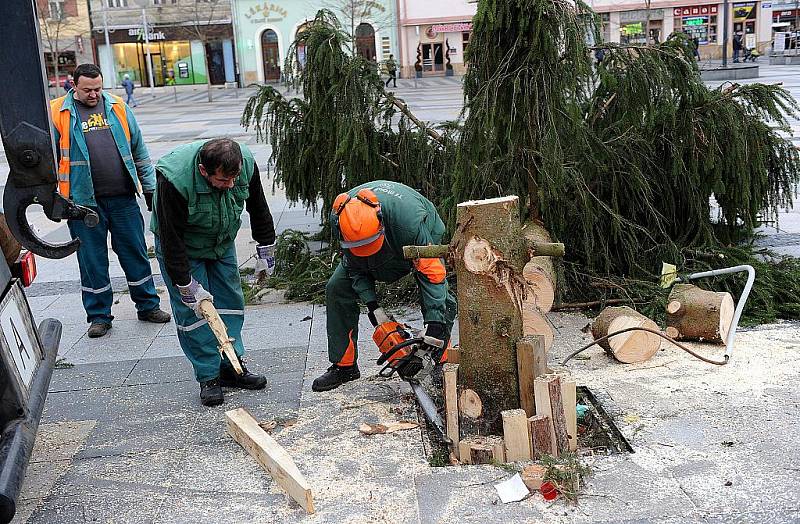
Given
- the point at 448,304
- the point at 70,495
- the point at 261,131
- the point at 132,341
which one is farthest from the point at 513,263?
the point at 261,131

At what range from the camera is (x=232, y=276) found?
4551mm

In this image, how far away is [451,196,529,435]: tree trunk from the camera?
349 cm

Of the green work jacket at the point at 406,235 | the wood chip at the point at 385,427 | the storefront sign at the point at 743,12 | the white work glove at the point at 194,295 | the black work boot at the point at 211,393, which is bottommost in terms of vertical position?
the wood chip at the point at 385,427

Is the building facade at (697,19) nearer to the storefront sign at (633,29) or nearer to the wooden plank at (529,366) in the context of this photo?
the storefront sign at (633,29)

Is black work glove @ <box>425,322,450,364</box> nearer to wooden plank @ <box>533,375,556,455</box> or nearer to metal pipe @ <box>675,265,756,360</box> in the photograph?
wooden plank @ <box>533,375,556,455</box>

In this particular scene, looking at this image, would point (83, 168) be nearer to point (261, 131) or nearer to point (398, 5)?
point (261, 131)

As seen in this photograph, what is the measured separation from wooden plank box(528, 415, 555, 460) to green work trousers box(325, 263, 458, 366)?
40.2 inches

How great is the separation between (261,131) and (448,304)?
357 cm

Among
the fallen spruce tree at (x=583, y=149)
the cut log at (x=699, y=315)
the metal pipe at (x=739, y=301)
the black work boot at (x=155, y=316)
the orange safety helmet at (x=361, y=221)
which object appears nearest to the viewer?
the orange safety helmet at (x=361, y=221)

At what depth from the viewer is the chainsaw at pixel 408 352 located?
3.99 meters

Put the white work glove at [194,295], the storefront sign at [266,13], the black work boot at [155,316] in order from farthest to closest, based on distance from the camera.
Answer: the storefront sign at [266,13]
the black work boot at [155,316]
the white work glove at [194,295]

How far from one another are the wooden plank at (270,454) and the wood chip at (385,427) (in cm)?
46

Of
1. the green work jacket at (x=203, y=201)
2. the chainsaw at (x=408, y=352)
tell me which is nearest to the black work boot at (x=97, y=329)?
the green work jacket at (x=203, y=201)

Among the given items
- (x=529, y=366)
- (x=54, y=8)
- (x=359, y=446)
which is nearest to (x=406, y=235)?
(x=529, y=366)
